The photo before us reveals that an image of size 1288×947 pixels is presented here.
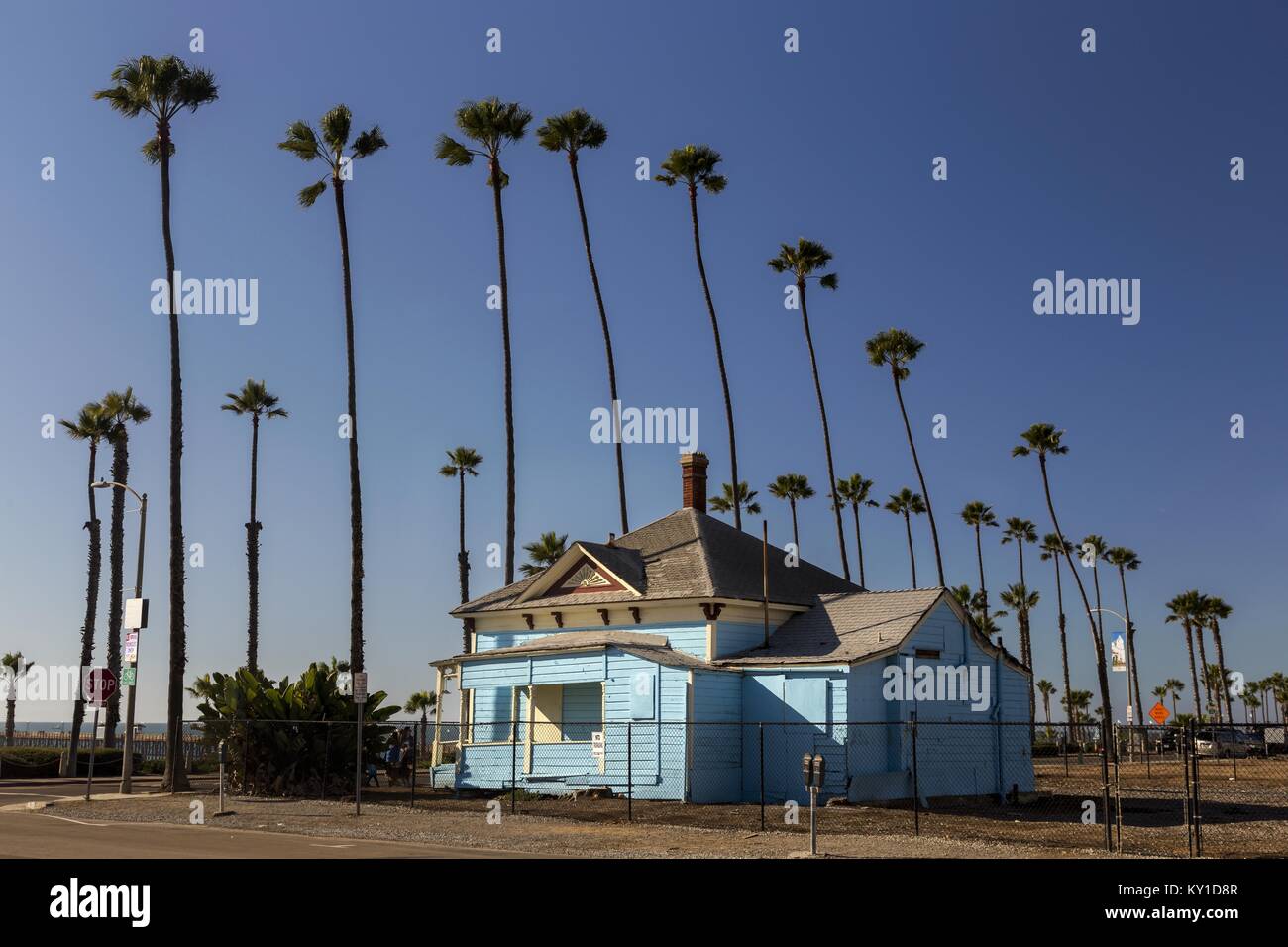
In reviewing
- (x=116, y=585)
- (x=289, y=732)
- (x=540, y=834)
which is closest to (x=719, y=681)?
(x=540, y=834)

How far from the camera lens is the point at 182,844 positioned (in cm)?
2048

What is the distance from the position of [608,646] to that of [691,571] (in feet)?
14.3

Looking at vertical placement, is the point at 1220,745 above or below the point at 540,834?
below

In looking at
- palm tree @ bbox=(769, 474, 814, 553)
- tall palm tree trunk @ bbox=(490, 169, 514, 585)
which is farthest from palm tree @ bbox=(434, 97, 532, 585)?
palm tree @ bbox=(769, 474, 814, 553)

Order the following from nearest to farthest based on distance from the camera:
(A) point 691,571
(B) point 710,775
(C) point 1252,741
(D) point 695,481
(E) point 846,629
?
(B) point 710,775 < (E) point 846,629 < (A) point 691,571 < (D) point 695,481 < (C) point 1252,741

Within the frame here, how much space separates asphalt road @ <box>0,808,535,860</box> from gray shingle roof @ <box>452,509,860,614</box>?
521 inches

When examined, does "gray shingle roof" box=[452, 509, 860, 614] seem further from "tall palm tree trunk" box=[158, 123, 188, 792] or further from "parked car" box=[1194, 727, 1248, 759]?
"parked car" box=[1194, 727, 1248, 759]

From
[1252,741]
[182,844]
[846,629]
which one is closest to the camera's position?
[182,844]

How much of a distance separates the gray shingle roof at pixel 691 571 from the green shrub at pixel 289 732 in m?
5.80

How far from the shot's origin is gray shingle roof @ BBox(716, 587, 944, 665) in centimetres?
3086

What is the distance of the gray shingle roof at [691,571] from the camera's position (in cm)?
3372

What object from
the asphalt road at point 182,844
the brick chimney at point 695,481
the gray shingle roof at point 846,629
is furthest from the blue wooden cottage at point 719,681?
the asphalt road at point 182,844

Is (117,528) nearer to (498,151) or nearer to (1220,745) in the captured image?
(498,151)

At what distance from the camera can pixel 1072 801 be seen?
33.5 metres
